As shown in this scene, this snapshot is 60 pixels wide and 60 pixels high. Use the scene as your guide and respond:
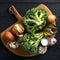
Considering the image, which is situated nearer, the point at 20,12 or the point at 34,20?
the point at 34,20

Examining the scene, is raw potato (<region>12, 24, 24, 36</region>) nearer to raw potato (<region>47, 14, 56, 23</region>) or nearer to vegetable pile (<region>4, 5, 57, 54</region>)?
vegetable pile (<region>4, 5, 57, 54</region>)

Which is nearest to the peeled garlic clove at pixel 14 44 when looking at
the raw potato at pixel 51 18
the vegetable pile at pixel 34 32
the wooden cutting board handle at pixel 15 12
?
the vegetable pile at pixel 34 32

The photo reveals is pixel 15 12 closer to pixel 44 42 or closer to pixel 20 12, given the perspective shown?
pixel 20 12

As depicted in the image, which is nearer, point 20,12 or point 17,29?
point 17,29

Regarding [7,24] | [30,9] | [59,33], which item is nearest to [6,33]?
[7,24]

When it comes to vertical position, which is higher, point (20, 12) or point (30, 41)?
point (20, 12)

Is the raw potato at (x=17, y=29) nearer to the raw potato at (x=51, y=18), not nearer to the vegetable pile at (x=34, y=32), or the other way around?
the vegetable pile at (x=34, y=32)

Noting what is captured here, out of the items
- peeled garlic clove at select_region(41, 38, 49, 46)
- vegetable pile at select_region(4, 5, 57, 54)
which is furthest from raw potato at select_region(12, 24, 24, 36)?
peeled garlic clove at select_region(41, 38, 49, 46)

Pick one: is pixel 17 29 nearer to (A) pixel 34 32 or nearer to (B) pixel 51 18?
(A) pixel 34 32

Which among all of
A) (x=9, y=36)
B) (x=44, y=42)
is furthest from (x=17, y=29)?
(x=44, y=42)
